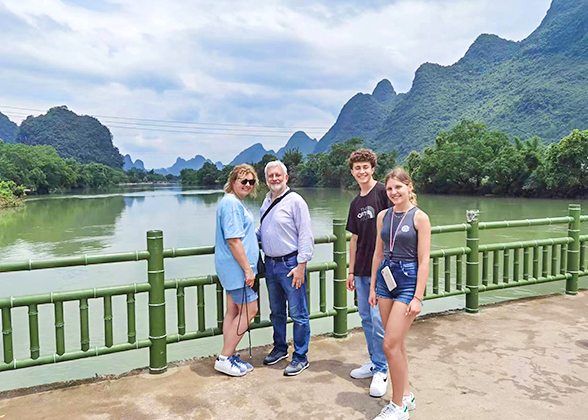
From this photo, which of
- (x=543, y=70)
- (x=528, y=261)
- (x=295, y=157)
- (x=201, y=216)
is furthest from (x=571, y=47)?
(x=528, y=261)

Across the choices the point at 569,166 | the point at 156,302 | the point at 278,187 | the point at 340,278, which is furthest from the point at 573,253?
the point at 569,166

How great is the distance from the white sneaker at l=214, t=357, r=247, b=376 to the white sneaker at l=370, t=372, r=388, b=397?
814mm

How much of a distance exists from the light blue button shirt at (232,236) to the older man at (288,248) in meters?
0.11

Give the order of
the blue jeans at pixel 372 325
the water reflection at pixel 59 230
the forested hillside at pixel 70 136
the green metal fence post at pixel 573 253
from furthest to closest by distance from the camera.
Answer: the forested hillside at pixel 70 136, the water reflection at pixel 59 230, the green metal fence post at pixel 573 253, the blue jeans at pixel 372 325

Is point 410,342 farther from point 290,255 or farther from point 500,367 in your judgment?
point 290,255

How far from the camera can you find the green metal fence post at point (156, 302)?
2.89m

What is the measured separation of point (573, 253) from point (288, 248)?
3.44m

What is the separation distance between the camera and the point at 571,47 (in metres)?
66.0

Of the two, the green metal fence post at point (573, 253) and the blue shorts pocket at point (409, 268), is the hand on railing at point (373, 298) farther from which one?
the green metal fence post at point (573, 253)

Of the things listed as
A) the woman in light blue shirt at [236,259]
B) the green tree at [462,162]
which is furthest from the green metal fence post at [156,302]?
the green tree at [462,162]

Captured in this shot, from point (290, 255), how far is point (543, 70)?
7461 cm

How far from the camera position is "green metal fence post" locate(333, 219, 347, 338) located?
3.46m

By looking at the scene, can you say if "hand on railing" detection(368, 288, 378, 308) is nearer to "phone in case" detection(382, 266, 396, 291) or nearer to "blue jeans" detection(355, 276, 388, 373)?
"blue jeans" detection(355, 276, 388, 373)

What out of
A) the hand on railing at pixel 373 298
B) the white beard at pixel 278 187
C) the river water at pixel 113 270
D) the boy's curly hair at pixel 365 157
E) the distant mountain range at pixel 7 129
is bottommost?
the river water at pixel 113 270
